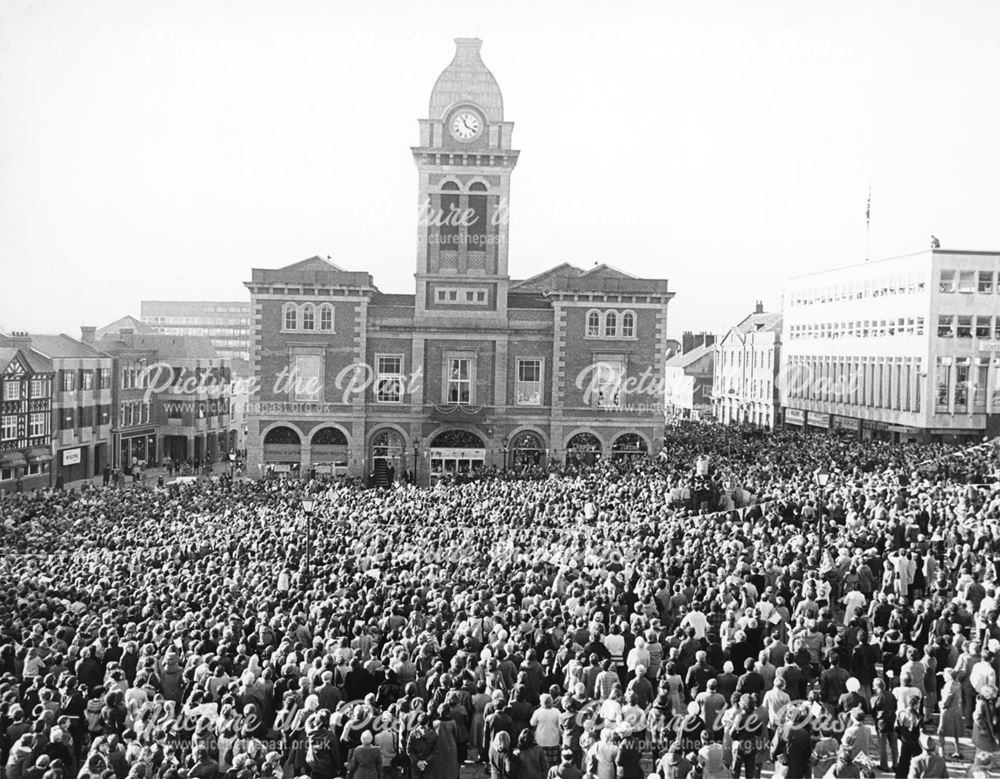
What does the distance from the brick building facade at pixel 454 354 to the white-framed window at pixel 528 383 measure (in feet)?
0.20

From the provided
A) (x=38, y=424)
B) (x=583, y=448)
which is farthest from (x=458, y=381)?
(x=38, y=424)

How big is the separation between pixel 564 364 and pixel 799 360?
101ft

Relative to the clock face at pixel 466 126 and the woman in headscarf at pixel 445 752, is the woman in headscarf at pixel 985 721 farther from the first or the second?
the clock face at pixel 466 126

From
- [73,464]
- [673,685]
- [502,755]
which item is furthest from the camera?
[73,464]

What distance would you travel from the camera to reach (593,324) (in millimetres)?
55906

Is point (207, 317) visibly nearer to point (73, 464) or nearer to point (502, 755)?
point (73, 464)

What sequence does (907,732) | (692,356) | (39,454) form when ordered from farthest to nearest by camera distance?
(692,356)
(39,454)
(907,732)

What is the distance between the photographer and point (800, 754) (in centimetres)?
1255

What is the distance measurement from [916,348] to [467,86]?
29.8m

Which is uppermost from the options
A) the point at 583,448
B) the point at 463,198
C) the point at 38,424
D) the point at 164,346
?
the point at 463,198

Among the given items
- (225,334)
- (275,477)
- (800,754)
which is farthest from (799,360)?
(225,334)

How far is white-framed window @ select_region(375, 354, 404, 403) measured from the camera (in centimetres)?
5594

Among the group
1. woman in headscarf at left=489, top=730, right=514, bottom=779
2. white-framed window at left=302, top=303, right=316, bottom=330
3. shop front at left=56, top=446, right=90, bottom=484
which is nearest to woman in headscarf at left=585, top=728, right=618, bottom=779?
woman in headscarf at left=489, top=730, right=514, bottom=779

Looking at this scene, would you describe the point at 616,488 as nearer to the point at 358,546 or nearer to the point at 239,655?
the point at 358,546
